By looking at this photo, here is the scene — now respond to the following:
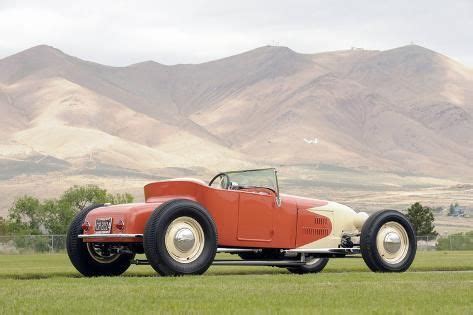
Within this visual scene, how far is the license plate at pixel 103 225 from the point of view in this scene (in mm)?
18688

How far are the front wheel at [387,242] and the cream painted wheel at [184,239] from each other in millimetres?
3993

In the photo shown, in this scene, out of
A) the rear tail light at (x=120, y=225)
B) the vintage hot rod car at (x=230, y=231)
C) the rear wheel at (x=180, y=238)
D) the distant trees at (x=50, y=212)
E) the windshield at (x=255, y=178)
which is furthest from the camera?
the distant trees at (x=50, y=212)

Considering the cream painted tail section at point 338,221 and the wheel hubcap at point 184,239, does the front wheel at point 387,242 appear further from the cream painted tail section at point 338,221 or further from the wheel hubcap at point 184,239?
the wheel hubcap at point 184,239

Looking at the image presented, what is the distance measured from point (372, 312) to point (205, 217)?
6554mm

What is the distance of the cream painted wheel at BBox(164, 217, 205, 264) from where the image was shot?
58.5 ft

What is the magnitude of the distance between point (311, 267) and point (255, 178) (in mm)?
2578

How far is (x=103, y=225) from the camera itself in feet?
61.8

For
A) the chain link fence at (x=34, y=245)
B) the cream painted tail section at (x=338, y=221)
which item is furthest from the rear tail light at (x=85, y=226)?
the chain link fence at (x=34, y=245)

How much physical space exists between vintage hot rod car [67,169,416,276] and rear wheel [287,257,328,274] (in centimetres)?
2

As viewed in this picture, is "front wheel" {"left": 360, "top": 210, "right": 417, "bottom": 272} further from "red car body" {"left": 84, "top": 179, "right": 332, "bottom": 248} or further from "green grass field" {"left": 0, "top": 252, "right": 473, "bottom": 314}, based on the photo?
"green grass field" {"left": 0, "top": 252, "right": 473, "bottom": 314}

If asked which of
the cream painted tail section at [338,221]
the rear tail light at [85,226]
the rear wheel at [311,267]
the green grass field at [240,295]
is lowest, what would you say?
the green grass field at [240,295]

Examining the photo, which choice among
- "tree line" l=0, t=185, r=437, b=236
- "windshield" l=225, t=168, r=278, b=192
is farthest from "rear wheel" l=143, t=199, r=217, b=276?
"tree line" l=0, t=185, r=437, b=236

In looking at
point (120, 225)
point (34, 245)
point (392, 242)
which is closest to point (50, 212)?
point (34, 245)

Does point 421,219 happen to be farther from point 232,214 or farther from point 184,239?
point 184,239
